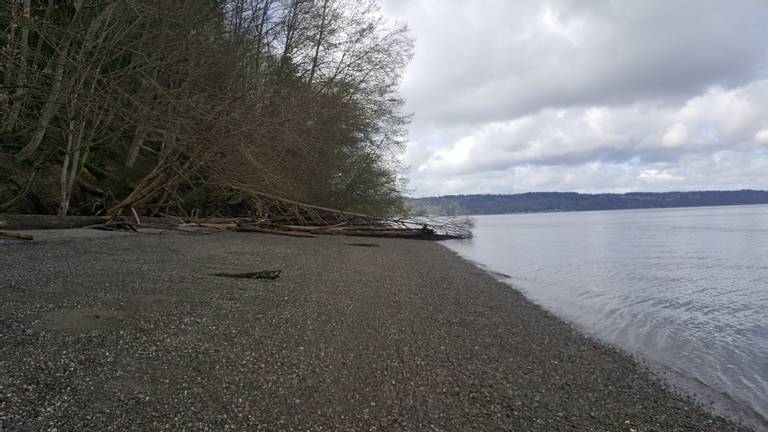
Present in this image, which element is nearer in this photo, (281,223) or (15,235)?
(15,235)

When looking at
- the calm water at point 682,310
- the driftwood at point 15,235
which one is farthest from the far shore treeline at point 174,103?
the calm water at point 682,310

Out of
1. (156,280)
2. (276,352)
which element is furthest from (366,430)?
(156,280)

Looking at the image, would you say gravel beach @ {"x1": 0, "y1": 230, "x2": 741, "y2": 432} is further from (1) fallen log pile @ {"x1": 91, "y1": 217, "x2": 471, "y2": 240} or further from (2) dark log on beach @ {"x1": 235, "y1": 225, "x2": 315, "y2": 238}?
(2) dark log on beach @ {"x1": 235, "y1": 225, "x2": 315, "y2": 238}

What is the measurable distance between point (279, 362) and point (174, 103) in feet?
27.6

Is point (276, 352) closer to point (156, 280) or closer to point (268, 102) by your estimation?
point (156, 280)

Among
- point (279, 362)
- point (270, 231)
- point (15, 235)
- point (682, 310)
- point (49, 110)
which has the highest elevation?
point (49, 110)

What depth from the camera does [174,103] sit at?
10055mm

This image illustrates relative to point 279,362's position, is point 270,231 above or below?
above

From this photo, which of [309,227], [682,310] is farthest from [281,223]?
[682,310]

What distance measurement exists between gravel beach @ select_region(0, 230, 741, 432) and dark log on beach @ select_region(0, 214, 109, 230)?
329 cm

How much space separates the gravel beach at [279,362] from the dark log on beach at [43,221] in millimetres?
3288

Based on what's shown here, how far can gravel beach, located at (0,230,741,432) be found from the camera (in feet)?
9.24

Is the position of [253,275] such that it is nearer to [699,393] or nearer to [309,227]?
[699,393]

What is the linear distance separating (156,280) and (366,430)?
4234 mm
